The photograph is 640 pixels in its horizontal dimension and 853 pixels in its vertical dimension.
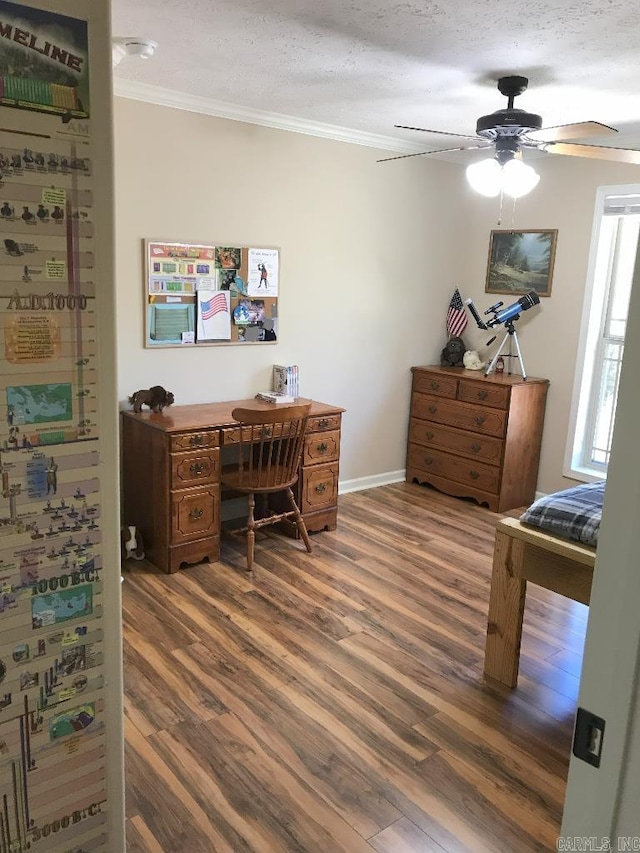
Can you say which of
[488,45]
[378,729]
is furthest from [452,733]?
[488,45]

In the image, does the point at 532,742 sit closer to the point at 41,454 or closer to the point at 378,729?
the point at 378,729

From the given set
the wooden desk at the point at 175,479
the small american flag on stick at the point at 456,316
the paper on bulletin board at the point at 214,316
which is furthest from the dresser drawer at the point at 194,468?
the small american flag on stick at the point at 456,316

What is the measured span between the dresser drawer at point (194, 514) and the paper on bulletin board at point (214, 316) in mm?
993

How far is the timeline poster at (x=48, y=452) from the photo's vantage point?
121 centimetres

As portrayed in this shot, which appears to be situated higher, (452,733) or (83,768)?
(83,768)

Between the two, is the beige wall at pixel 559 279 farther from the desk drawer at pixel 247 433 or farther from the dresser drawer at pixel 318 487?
the desk drawer at pixel 247 433

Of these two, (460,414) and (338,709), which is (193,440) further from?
(460,414)

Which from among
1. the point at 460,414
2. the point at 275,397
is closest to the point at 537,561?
the point at 275,397

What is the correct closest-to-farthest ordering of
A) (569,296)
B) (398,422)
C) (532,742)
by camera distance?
(532,742)
(569,296)
(398,422)

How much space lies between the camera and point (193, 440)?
353 centimetres

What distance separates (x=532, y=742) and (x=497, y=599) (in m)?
0.52

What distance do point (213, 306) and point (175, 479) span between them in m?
1.16

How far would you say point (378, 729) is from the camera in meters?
2.46

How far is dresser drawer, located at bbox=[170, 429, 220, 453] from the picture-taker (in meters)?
3.47
